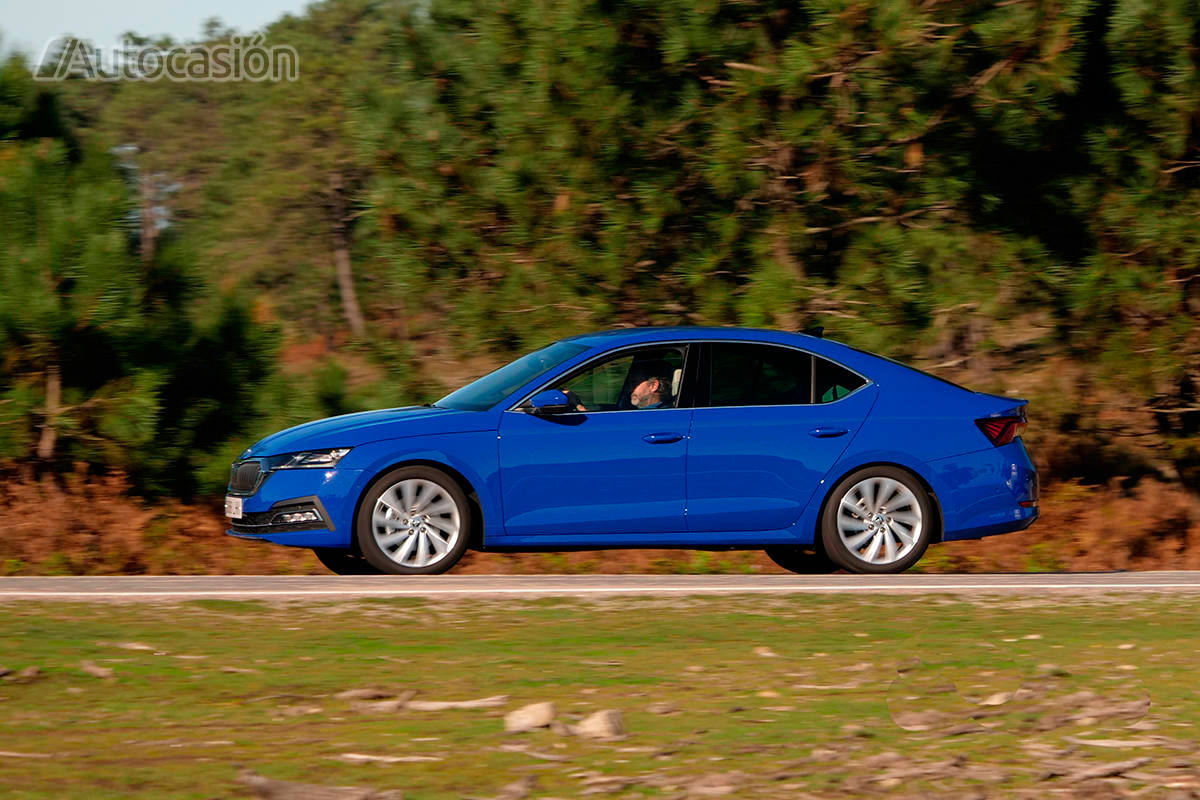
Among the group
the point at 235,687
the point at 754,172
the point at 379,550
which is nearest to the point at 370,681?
the point at 235,687

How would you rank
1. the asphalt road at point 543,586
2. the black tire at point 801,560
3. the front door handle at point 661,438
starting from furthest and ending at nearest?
the black tire at point 801,560 → the front door handle at point 661,438 → the asphalt road at point 543,586

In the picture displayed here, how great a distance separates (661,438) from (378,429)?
69.3 inches

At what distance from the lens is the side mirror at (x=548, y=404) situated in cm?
1056

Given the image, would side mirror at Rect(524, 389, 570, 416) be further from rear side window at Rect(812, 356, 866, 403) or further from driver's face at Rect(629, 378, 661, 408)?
rear side window at Rect(812, 356, 866, 403)

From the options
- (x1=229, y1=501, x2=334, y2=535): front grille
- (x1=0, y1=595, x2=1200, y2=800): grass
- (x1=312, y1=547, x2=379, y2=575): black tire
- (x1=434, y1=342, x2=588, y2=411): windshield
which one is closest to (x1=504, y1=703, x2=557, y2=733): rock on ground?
(x1=0, y1=595, x2=1200, y2=800): grass

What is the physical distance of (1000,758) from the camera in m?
5.54

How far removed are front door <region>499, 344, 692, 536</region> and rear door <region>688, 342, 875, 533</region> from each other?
15cm

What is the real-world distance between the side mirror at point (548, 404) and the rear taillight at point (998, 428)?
2.69 m

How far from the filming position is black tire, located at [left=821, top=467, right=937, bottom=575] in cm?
1079

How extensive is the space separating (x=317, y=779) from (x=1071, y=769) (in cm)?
236

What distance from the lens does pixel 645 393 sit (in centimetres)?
1084

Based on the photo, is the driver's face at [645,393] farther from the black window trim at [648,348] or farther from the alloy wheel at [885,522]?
the alloy wheel at [885,522]

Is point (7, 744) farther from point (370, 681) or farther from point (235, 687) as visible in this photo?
point (370, 681)

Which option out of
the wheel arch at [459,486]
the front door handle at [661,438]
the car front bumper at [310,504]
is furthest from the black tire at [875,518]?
the car front bumper at [310,504]
